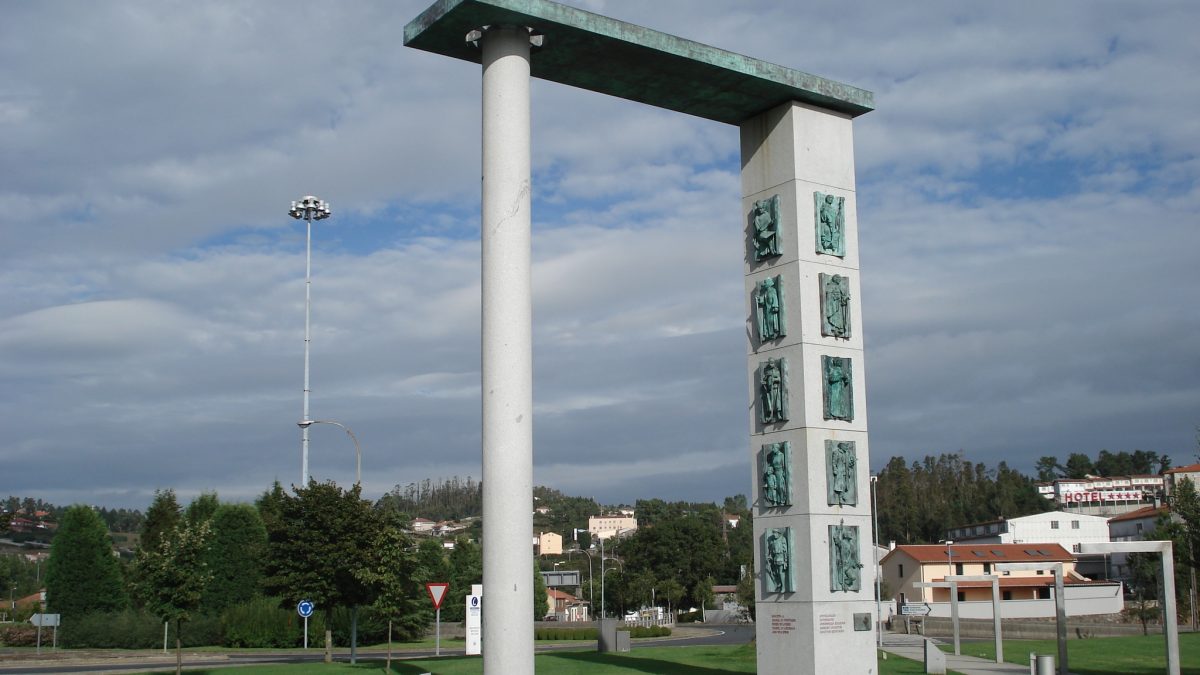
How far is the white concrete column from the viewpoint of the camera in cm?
1769

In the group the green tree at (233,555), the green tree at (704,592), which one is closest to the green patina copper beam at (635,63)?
the green tree at (233,555)

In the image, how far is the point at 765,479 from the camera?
76.0 ft

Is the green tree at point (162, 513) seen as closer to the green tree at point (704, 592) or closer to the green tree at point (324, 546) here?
the green tree at point (324, 546)

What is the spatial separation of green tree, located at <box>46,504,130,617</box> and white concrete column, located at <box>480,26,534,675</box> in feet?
162

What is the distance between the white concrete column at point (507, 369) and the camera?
17.7 metres

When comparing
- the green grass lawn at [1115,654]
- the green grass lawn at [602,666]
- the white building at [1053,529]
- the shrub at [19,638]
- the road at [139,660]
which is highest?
the white building at [1053,529]

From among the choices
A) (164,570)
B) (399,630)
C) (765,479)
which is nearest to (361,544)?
(164,570)

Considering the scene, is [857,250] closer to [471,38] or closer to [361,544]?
[471,38]

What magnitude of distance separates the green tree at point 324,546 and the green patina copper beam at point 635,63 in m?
17.8

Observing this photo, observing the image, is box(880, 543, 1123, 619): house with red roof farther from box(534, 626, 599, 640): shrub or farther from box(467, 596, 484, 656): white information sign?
box(467, 596, 484, 656): white information sign

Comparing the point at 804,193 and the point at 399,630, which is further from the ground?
the point at 804,193

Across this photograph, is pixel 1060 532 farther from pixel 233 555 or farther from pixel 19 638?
pixel 19 638

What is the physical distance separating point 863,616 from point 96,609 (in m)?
49.7

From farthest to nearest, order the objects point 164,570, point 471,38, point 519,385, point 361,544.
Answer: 1. point 361,544
2. point 164,570
3. point 471,38
4. point 519,385
